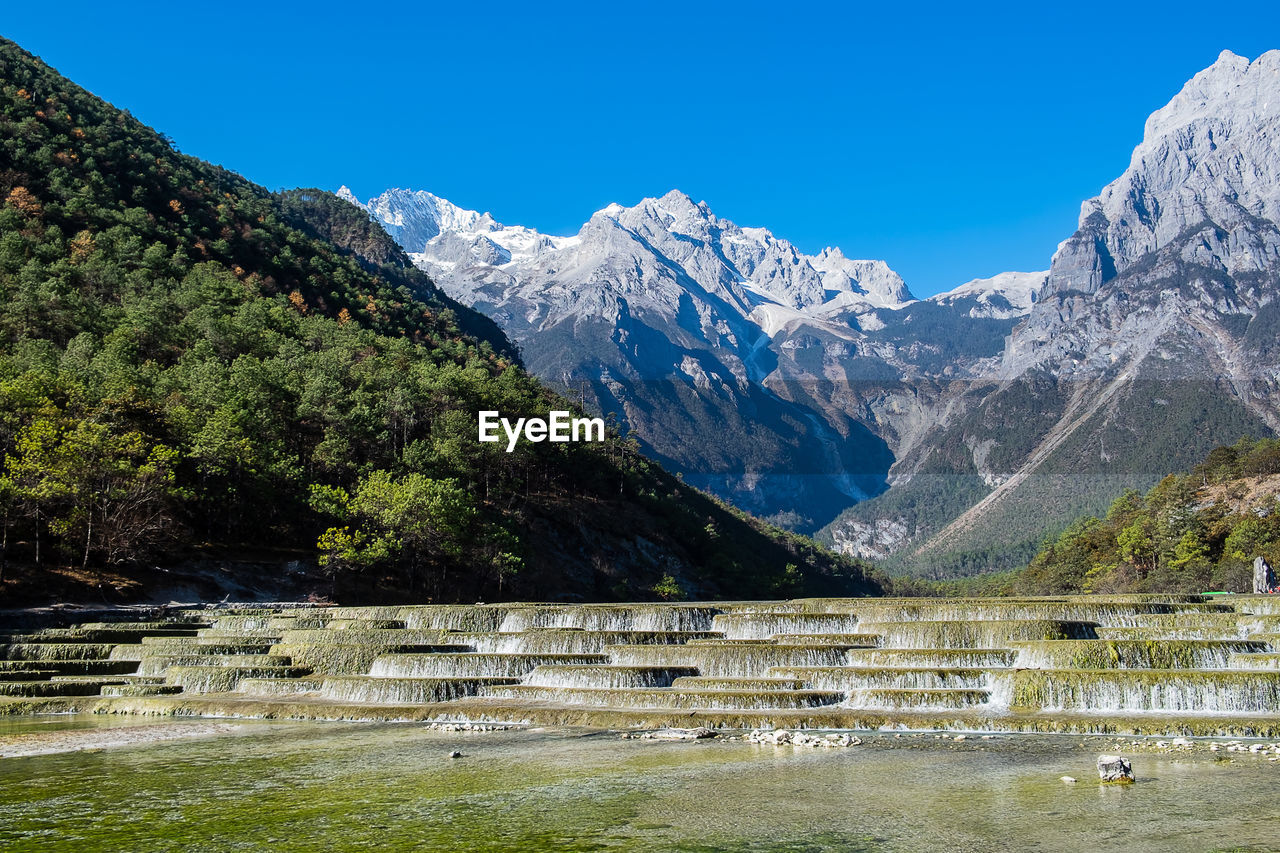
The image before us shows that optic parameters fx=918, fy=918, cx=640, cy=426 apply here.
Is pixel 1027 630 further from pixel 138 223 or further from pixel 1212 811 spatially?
pixel 138 223

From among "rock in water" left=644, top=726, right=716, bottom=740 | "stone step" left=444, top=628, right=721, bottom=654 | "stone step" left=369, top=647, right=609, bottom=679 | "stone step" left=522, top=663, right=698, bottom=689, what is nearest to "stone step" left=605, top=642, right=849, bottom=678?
"stone step" left=522, top=663, right=698, bottom=689

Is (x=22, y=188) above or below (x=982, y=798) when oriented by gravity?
above

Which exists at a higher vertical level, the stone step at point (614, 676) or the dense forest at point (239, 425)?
the dense forest at point (239, 425)

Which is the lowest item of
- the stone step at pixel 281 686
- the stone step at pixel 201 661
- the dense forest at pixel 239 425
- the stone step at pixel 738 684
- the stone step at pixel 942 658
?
the stone step at pixel 281 686

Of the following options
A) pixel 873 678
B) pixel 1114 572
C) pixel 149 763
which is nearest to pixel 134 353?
pixel 149 763

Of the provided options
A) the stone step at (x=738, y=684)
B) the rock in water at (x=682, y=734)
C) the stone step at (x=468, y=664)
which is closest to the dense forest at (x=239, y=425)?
the stone step at (x=468, y=664)

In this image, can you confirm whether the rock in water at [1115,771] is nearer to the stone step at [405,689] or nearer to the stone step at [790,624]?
the stone step at [790,624]

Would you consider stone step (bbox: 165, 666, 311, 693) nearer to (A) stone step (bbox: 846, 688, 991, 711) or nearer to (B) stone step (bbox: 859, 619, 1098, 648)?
(A) stone step (bbox: 846, 688, 991, 711)
